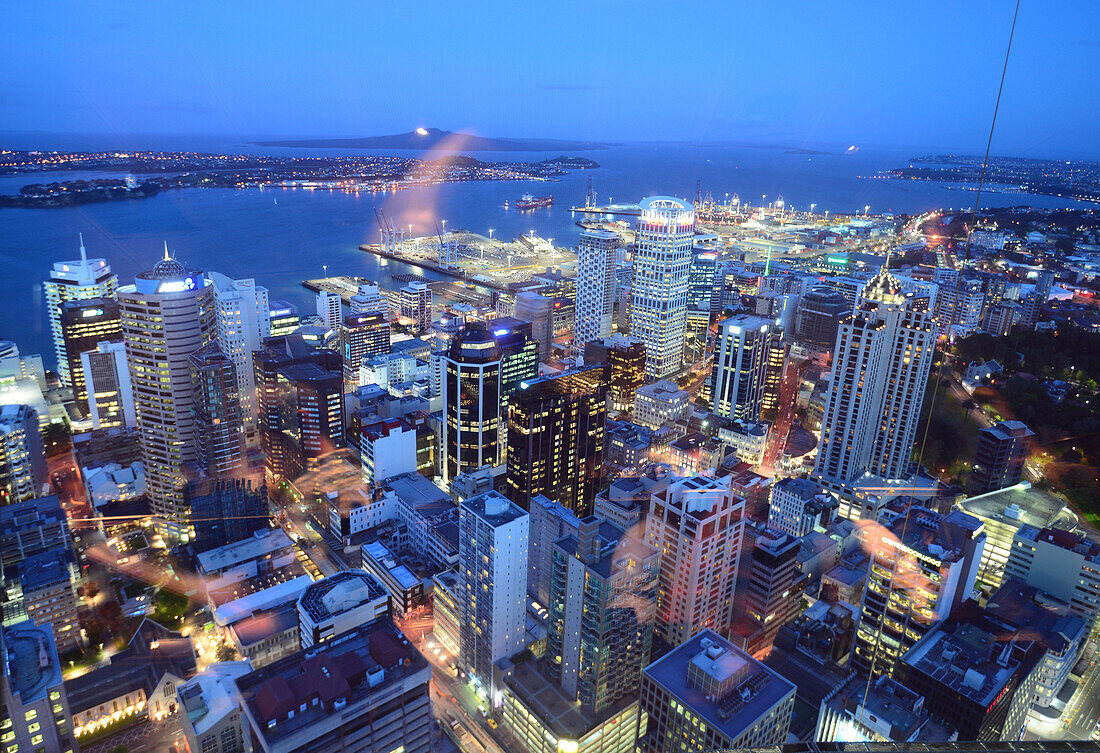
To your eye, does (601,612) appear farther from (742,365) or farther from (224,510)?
(742,365)

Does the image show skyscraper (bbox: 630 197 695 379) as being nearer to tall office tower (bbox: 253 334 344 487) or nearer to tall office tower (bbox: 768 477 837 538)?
tall office tower (bbox: 768 477 837 538)

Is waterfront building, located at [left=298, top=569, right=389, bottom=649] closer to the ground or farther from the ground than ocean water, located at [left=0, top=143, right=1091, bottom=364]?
closer to the ground

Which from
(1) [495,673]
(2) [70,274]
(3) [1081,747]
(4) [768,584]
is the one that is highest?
(3) [1081,747]

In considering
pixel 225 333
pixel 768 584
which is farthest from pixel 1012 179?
pixel 225 333

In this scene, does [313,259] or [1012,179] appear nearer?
[1012,179]

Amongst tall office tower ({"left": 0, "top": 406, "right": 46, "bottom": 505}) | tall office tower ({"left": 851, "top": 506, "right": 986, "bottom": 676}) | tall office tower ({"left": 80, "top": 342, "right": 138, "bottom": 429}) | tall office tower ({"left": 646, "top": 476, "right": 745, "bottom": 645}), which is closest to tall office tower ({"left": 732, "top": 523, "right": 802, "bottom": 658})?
tall office tower ({"left": 646, "top": 476, "right": 745, "bottom": 645})

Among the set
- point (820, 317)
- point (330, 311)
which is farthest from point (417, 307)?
point (820, 317)

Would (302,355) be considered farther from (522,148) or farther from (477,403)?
(522,148)
